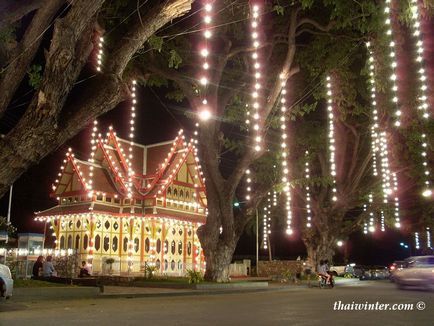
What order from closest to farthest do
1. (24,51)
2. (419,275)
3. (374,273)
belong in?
1. (24,51)
2. (419,275)
3. (374,273)

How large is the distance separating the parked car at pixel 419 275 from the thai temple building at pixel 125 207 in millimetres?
12427

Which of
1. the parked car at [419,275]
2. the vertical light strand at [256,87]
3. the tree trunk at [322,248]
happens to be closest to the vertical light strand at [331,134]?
the tree trunk at [322,248]

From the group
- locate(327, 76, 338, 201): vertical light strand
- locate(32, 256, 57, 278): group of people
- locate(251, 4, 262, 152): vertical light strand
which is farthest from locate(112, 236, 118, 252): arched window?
locate(327, 76, 338, 201): vertical light strand

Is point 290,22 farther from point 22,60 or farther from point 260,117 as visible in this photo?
point 22,60

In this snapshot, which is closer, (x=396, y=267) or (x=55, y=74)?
(x=55, y=74)

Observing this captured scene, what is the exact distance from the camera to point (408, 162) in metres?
29.8

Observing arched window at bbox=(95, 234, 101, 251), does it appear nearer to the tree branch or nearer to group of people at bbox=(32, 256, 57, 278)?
group of people at bbox=(32, 256, 57, 278)

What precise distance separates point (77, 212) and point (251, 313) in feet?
58.3

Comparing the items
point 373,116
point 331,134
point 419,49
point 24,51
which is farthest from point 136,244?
point 24,51

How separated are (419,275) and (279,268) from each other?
46.0 ft

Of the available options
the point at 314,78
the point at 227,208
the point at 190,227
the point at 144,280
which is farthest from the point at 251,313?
the point at 190,227

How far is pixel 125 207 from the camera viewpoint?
27562mm

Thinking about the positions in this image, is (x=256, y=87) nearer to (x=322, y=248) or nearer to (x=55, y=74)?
(x=55, y=74)

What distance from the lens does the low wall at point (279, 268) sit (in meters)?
30.8
